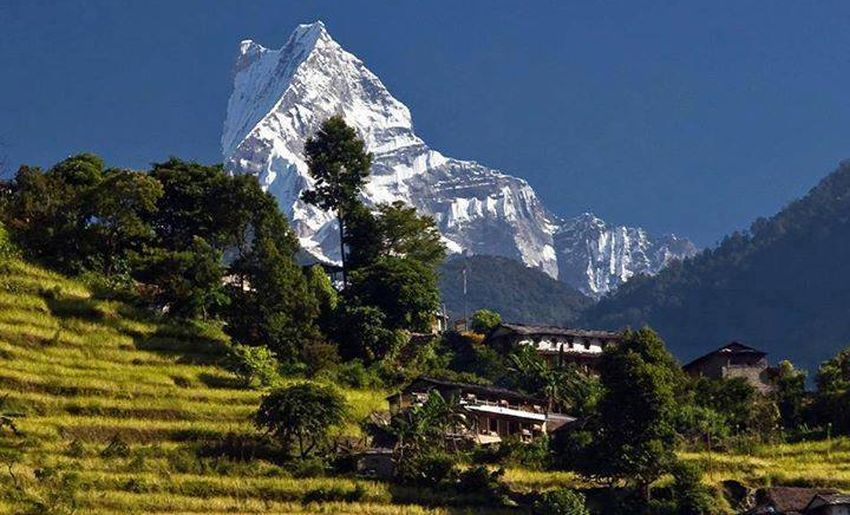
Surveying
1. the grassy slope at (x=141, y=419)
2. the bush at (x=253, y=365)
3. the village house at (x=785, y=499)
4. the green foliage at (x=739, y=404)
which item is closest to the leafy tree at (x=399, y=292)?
the grassy slope at (x=141, y=419)

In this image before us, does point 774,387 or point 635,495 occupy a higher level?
point 774,387

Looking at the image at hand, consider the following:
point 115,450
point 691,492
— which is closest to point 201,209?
point 115,450

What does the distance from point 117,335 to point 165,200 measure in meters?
14.2

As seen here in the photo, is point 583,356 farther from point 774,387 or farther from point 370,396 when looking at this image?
point 370,396

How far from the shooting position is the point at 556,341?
9325cm

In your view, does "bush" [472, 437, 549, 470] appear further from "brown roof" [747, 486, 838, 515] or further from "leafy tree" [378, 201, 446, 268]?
"leafy tree" [378, 201, 446, 268]

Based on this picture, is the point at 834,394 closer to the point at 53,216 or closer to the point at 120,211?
the point at 120,211

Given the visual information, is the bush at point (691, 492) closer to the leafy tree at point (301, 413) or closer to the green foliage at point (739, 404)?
the green foliage at point (739, 404)

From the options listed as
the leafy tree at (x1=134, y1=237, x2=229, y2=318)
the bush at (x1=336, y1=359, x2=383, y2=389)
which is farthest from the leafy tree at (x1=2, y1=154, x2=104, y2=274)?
the bush at (x1=336, y1=359, x2=383, y2=389)

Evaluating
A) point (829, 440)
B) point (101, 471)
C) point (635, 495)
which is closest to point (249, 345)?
point (101, 471)

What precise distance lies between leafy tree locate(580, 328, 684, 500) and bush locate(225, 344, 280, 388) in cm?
1747

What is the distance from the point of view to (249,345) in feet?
225

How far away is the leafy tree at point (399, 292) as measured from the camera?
76.4 m

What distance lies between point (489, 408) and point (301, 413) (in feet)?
45.8
